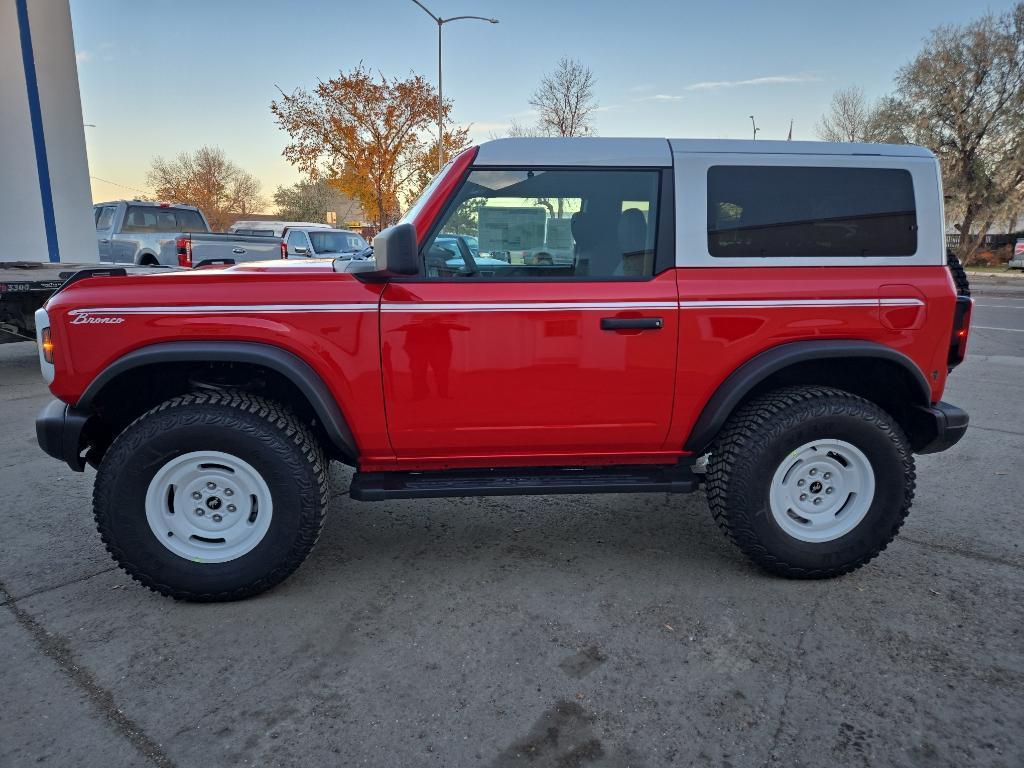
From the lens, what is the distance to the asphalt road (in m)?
2.09

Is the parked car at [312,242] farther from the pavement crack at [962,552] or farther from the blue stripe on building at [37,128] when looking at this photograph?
the pavement crack at [962,552]

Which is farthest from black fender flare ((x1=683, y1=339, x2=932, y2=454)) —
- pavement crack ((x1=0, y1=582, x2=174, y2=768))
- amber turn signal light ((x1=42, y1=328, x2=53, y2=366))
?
amber turn signal light ((x1=42, y1=328, x2=53, y2=366))

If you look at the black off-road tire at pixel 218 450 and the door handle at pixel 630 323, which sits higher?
the door handle at pixel 630 323

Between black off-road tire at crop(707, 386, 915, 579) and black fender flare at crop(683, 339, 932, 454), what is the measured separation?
0.15 metres

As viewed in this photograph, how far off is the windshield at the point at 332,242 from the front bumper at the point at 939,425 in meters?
13.1

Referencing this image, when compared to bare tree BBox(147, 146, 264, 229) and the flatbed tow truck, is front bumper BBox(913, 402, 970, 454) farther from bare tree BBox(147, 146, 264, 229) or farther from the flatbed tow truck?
bare tree BBox(147, 146, 264, 229)

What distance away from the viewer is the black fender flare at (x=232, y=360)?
2.74m

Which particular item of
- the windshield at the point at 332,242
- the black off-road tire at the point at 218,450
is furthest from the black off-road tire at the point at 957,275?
the windshield at the point at 332,242

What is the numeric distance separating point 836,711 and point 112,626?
2774 mm

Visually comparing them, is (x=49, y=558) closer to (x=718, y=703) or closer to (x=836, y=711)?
(x=718, y=703)

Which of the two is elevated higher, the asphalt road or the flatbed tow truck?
the flatbed tow truck

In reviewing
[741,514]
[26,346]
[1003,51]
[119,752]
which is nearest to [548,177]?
[741,514]

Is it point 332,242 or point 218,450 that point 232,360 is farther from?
point 332,242

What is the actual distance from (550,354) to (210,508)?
1.64 metres
